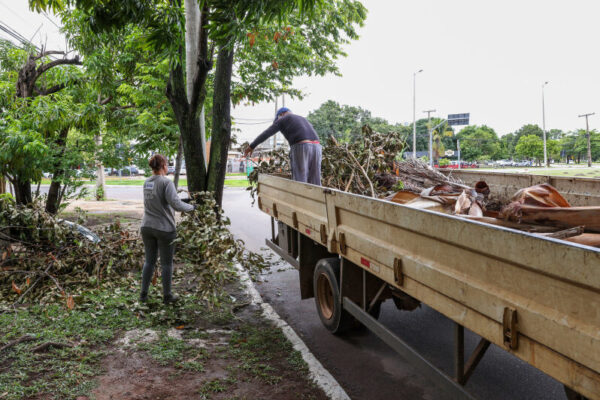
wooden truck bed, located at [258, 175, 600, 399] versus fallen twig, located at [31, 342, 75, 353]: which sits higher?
wooden truck bed, located at [258, 175, 600, 399]

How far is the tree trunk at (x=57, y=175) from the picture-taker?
9.09m

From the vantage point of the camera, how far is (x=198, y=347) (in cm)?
418

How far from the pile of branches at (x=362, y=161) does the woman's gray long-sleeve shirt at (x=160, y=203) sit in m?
2.28

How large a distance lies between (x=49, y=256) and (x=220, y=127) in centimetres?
317

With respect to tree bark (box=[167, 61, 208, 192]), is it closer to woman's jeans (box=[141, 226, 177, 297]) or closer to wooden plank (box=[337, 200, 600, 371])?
woman's jeans (box=[141, 226, 177, 297])

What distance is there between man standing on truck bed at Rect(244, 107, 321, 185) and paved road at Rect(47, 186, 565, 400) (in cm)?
178

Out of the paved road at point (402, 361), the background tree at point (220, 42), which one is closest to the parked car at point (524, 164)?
the background tree at point (220, 42)

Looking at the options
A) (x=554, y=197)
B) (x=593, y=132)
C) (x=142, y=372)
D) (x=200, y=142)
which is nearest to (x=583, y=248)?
(x=554, y=197)

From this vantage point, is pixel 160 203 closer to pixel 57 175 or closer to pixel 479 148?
pixel 57 175

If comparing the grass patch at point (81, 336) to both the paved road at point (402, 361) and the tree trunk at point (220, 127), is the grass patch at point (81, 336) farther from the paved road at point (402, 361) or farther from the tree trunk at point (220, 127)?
the tree trunk at point (220, 127)

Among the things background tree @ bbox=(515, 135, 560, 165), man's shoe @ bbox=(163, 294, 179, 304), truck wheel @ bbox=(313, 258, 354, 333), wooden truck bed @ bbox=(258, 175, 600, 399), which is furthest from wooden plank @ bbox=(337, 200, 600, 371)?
background tree @ bbox=(515, 135, 560, 165)

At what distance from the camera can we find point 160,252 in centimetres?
518

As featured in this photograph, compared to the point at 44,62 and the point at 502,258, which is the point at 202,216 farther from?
the point at 44,62

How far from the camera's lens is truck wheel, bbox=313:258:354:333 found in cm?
420
